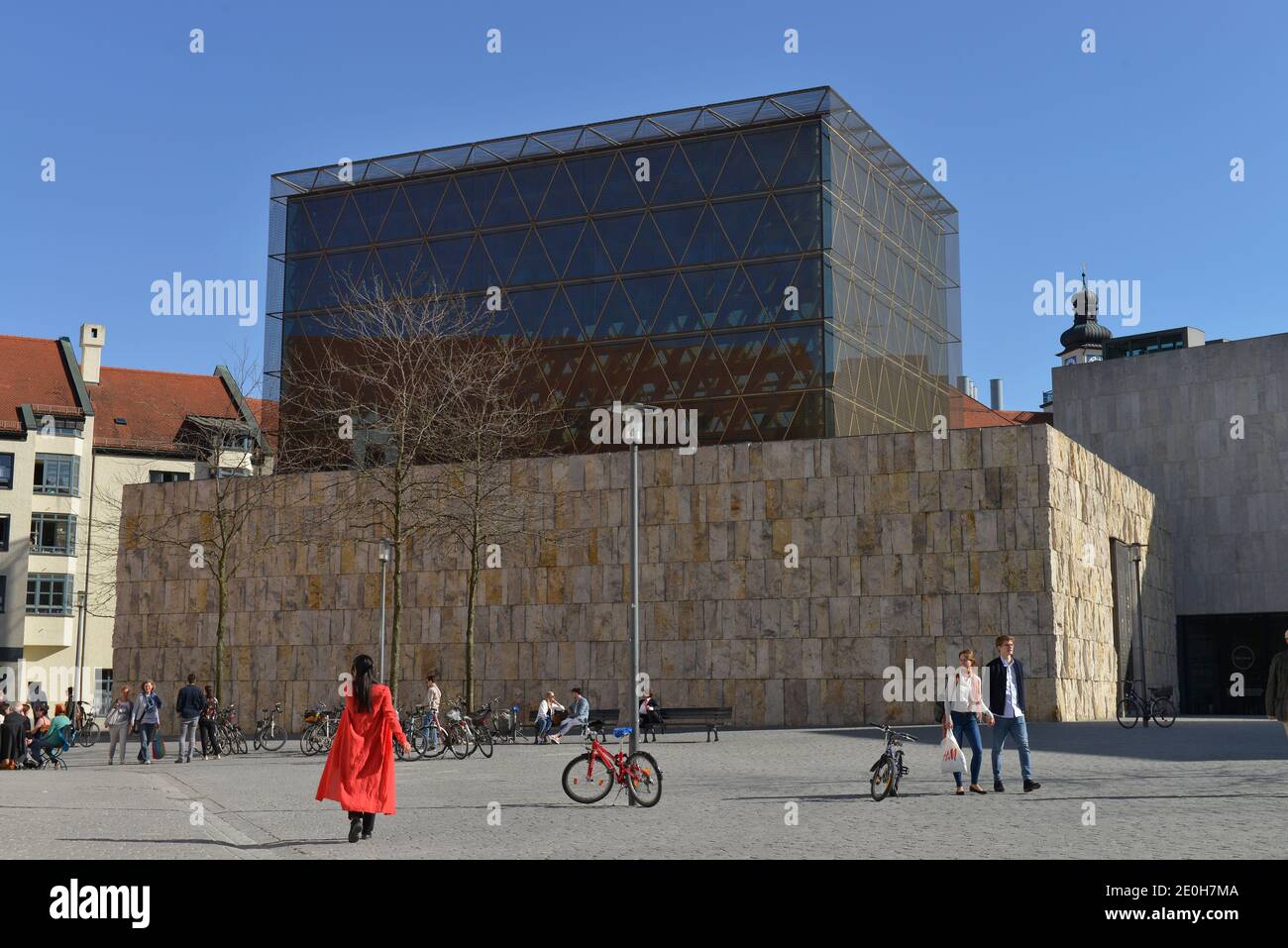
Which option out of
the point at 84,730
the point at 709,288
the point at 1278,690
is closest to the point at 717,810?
the point at 1278,690

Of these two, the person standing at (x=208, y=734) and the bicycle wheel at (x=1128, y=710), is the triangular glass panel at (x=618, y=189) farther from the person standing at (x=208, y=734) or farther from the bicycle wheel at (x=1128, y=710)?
the person standing at (x=208, y=734)

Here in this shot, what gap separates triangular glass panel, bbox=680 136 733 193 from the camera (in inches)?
1847

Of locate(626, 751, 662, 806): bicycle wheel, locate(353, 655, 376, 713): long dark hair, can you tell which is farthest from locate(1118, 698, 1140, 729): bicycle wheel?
locate(353, 655, 376, 713): long dark hair

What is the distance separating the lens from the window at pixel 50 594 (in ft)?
209

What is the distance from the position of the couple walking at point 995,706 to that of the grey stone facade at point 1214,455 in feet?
132

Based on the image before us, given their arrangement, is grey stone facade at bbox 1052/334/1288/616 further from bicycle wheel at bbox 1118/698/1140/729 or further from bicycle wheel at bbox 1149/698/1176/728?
bicycle wheel at bbox 1118/698/1140/729

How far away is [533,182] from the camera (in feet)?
165

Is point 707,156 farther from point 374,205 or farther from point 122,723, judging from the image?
point 122,723

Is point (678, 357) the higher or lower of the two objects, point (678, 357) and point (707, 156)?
the lower

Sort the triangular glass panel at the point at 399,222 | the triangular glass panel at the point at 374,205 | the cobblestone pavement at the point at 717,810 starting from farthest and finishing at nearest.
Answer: the triangular glass panel at the point at 374,205 → the triangular glass panel at the point at 399,222 → the cobblestone pavement at the point at 717,810

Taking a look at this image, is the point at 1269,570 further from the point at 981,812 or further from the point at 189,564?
the point at 981,812

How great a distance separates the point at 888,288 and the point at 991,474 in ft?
45.7

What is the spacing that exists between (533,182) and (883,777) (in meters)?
37.3

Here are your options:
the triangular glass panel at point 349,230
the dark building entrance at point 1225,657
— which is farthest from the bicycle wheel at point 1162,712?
the triangular glass panel at point 349,230
